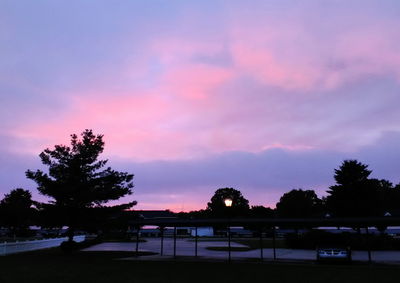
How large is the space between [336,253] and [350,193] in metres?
32.7

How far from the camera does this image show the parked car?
86.3 ft

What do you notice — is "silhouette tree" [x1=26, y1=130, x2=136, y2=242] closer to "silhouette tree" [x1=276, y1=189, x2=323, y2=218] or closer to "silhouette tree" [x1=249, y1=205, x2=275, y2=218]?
"silhouette tree" [x1=276, y1=189, x2=323, y2=218]

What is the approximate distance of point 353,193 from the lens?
56875mm

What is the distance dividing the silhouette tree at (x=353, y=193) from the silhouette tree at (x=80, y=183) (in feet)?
105

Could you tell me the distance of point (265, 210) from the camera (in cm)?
15312

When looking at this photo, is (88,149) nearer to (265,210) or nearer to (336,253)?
(336,253)

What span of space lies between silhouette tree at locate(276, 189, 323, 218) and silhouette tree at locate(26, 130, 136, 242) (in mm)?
100659

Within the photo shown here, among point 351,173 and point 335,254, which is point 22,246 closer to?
point 335,254

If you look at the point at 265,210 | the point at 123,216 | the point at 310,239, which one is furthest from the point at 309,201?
the point at 123,216

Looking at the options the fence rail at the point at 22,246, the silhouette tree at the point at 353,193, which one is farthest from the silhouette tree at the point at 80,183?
the silhouette tree at the point at 353,193

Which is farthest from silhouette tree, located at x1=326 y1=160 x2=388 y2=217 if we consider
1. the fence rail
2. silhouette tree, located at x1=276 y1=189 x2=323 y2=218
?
silhouette tree, located at x1=276 y1=189 x2=323 y2=218

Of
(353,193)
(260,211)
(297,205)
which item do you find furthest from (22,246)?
(260,211)

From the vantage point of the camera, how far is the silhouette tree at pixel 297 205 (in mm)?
132625

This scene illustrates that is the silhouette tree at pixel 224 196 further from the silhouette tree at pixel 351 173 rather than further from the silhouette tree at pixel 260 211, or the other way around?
the silhouette tree at pixel 351 173
